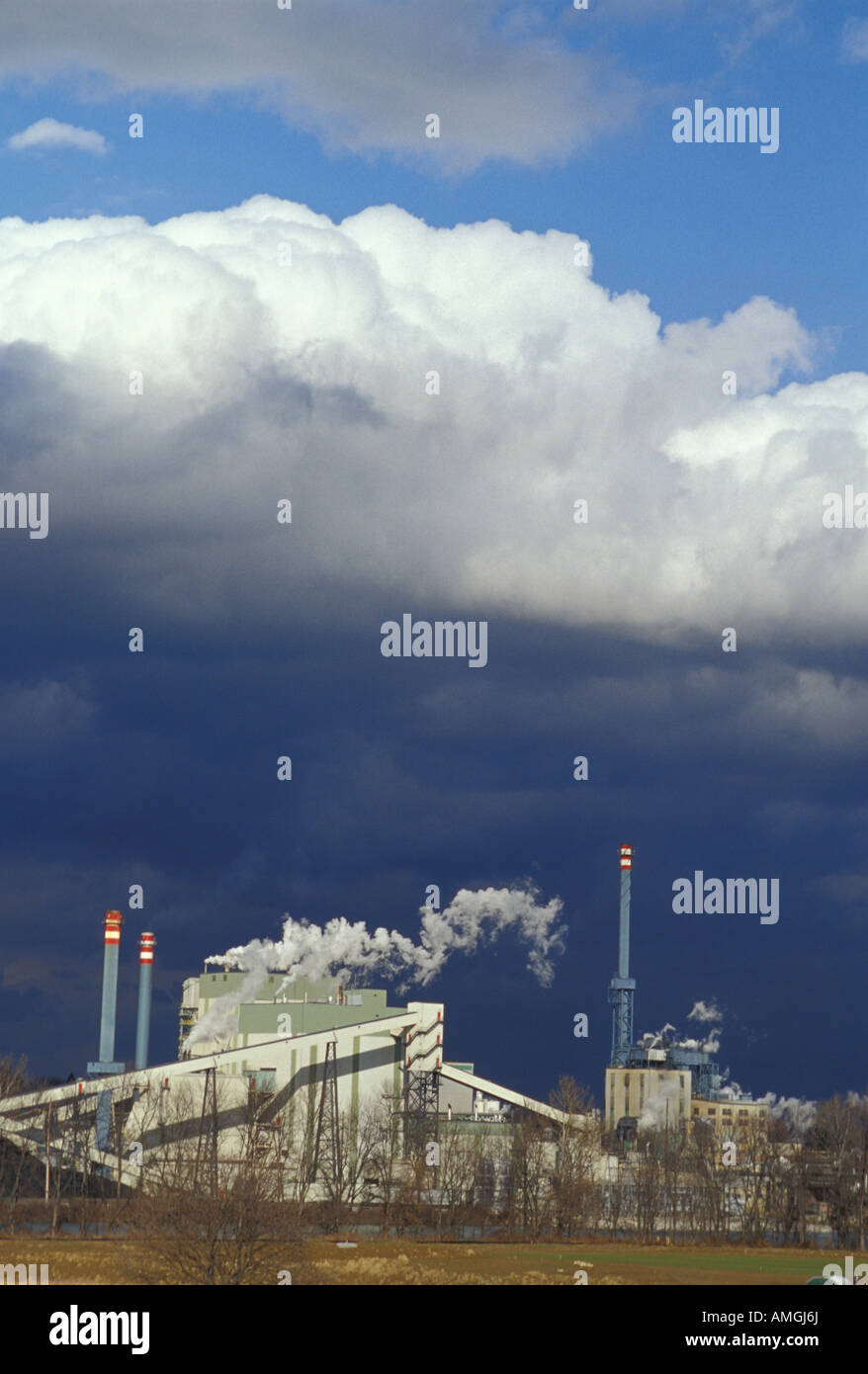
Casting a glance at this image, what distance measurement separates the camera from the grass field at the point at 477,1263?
47.1 metres

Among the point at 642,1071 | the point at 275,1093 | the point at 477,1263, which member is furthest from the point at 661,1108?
the point at 477,1263

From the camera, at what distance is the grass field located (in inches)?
1855

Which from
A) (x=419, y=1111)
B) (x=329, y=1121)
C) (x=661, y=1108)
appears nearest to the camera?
(x=329, y=1121)

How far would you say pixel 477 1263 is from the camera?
59875mm

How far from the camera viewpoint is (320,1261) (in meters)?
52.9

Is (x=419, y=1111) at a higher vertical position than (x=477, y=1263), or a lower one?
higher

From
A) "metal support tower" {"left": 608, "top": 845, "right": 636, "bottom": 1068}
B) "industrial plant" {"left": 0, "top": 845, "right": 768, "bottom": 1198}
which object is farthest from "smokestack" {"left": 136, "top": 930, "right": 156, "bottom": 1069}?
"metal support tower" {"left": 608, "top": 845, "right": 636, "bottom": 1068}

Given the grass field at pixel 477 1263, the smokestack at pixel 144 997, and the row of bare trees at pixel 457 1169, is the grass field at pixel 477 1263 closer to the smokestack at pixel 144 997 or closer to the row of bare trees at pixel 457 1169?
the row of bare trees at pixel 457 1169

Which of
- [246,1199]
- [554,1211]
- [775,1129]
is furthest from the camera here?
[775,1129]

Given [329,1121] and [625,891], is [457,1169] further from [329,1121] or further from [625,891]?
[625,891]

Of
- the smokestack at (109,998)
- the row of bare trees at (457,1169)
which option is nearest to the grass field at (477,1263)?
the row of bare trees at (457,1169)
